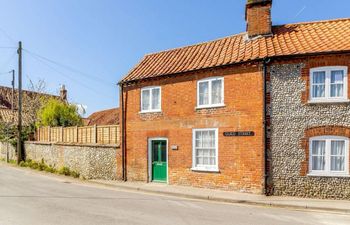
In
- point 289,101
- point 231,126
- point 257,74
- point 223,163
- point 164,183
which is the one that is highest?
point 257,74

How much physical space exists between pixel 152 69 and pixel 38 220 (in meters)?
11.3

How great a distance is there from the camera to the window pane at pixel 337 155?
486 inches

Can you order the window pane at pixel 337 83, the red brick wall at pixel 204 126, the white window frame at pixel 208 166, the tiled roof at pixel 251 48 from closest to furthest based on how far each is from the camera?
the window pane at pixel 337 83 < the tiled roof at pixel 251 48 < the red brick wall at pixel 204 126 < the white window frame at pixel 208 166

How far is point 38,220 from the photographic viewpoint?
27.7 feet

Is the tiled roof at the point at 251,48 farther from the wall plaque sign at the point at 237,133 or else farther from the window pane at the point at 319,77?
the wall plaque sign at the point at 237,133

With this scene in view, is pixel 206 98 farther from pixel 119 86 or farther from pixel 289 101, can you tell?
pixel 119 86

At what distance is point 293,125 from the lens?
510 inches

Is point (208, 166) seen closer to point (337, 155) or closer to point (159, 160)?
point (159, 160)

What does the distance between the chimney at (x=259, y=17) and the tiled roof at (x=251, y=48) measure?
432mm

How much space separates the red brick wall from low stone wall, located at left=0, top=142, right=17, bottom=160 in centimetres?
1818

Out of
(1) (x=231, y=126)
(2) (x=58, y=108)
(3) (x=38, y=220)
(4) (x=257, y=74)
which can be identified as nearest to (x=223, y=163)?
(1) (x=231, y=126)

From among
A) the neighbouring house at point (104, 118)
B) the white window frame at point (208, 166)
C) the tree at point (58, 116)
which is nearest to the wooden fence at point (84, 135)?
the tree at point (58, 116)

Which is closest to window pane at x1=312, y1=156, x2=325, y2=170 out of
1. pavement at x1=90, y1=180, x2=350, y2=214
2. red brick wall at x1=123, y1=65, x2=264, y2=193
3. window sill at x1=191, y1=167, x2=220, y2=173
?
pavement at x1=90, y1=180, x2=350, y2=214

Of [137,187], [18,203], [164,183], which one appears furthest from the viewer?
[164,183]
